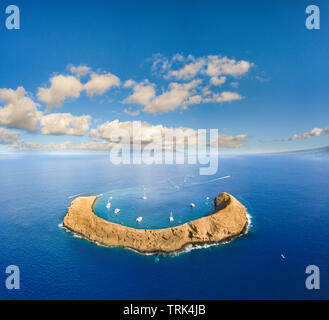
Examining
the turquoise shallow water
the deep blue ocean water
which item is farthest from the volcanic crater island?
the turquoise shallow water

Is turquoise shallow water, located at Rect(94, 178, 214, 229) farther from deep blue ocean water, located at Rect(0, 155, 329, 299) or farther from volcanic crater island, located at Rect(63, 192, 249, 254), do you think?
volcanic crater island, located at Rect(63, 192, 249, 254)

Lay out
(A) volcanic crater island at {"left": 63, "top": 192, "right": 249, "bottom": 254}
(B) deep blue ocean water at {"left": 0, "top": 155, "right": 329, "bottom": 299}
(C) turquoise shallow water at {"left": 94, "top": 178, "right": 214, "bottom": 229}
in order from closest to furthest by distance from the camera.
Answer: (B) deep blue ocean water at {"left": 0, "top": 155, "right": 329, "bottom": 299} < (A) volcanic crater island at {"left": 63, "top": 192, "right": 249, "bottom": 254} < (C) turquoise shallow water at {"left": 94, "top": 178, "right": 214, "bottom": 229}

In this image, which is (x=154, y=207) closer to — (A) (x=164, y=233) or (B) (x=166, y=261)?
(A) (x=164, y=233)

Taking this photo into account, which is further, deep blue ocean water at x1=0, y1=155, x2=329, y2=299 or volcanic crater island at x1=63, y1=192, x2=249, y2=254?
volcanic crater island at x1=63, y1=192, x2=249, y2=254

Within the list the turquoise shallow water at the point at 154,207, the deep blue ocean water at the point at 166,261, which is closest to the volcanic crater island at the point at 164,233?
the deep blue ocean water at the point at 166,261

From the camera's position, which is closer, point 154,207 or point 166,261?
point 166,261

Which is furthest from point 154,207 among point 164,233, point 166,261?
point 166,261
